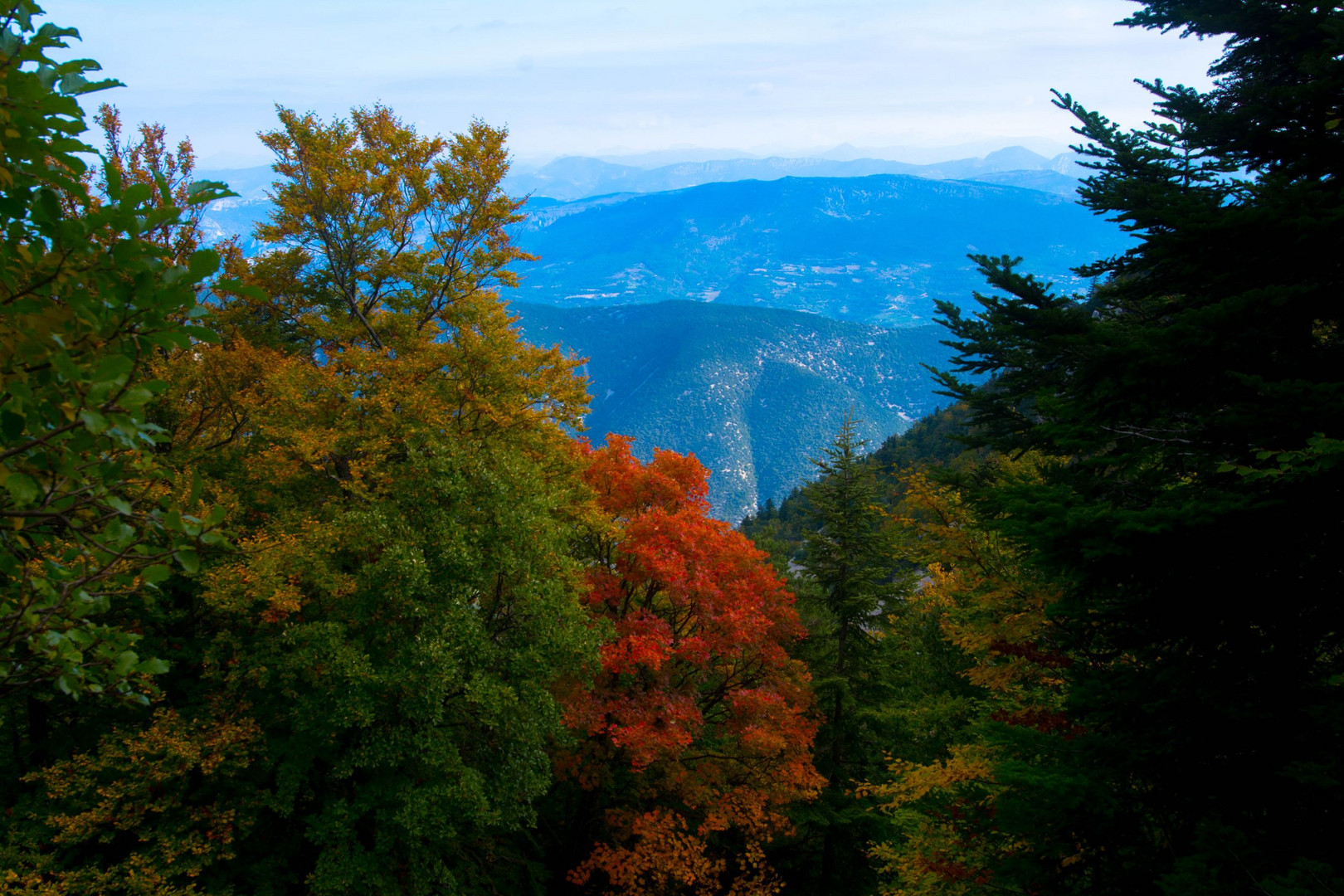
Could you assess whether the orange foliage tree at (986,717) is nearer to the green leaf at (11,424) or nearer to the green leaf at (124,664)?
the green leaf at (124,664)

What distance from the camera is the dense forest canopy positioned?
3127mm

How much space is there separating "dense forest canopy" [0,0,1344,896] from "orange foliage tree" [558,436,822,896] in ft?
0.51

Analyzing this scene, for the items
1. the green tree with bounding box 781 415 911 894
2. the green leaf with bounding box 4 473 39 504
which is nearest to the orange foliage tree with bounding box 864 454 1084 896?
the green tree with bounding box 781 415 911 894

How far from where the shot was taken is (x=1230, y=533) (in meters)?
5.62

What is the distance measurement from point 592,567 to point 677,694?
12.6 feet

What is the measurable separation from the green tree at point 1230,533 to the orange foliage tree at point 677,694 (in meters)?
8.69

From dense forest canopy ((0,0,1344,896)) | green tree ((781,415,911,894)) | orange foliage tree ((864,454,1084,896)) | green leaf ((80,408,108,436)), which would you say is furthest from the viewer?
green tree ((781,415,911,894))

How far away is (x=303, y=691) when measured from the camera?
11867 millimetres

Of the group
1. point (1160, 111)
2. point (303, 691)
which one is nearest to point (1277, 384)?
point (1160, 111)

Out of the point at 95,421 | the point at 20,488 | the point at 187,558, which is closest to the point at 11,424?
the point at 20,488

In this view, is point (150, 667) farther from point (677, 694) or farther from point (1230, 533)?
point (677, 694)

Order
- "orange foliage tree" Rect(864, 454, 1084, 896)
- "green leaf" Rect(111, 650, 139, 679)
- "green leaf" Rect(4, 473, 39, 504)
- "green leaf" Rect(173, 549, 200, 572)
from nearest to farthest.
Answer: "green leaf" Rect(4, 473, 39, 504) → "green leaf" Rect(173, 549, 200, 572) → "green leaf" Rect(111, 650, 139, 679) → "orange foliage tree" Rect(864, 454, 1084, 896)

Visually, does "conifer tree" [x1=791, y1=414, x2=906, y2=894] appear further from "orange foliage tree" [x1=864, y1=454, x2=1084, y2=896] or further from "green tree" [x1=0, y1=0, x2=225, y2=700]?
"green tree" [x1=0, y1=0, x2=225, y2=700]

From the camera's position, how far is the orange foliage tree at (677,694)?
47.5ft
